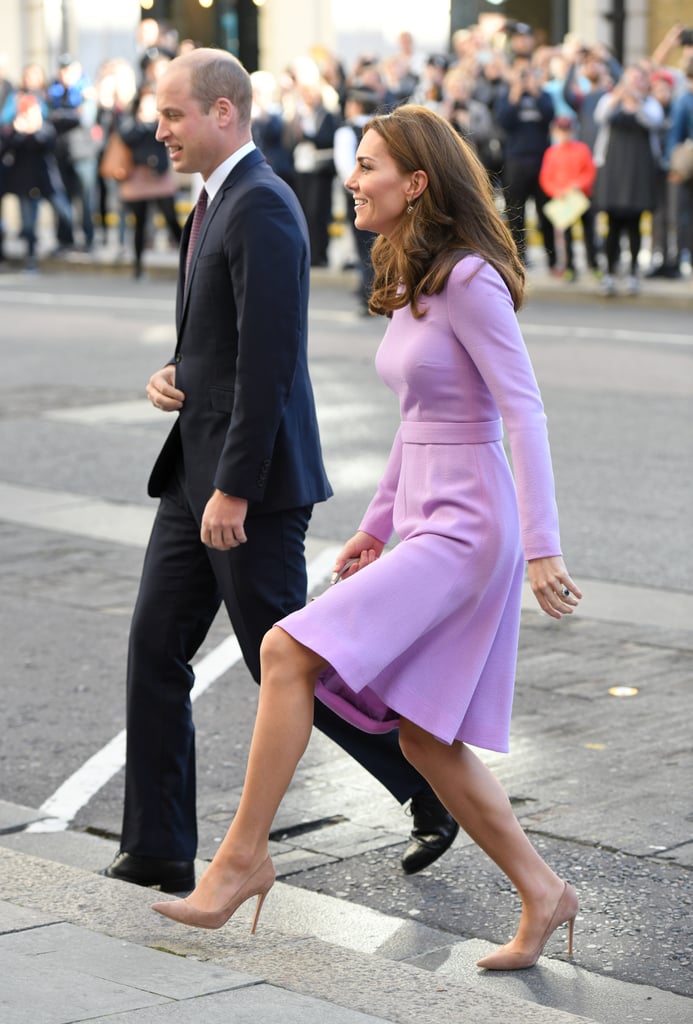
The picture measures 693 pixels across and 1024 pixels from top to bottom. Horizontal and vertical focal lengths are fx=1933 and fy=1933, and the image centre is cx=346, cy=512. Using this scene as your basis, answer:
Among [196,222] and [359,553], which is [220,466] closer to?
[359,553]

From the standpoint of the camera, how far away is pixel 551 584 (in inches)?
145

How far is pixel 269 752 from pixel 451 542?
21.5 inches

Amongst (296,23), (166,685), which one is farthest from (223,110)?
(296,23)

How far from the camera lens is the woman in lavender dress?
12.3 ft

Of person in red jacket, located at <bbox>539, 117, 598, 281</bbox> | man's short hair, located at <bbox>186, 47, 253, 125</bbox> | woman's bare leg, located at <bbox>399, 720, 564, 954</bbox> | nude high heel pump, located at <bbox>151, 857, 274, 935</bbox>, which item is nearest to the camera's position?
nude high heel pump, located at <bbox>151, 857, 274, 935</bbox>

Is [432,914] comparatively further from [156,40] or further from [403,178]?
[156,40]

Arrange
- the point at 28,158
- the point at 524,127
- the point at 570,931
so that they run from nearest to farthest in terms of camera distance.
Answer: the point at 570,931
the point at 524,127
the point at 28,158

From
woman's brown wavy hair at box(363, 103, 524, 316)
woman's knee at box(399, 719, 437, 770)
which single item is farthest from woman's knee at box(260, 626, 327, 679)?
woman's brown wavy hair at box(363, 103, 524, 316)

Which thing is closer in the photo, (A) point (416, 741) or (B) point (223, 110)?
(A) point (416, 741)

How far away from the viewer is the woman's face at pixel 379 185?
12.8 ft

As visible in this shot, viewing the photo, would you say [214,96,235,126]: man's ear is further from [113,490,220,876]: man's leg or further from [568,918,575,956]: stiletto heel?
[568,918,575,956]: stiletto heel

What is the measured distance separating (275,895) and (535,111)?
15.9 metres

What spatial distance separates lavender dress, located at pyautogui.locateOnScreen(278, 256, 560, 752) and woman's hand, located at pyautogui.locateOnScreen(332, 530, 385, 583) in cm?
22

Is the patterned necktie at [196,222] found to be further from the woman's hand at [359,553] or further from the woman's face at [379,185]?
the woman's hand at [359,553]
